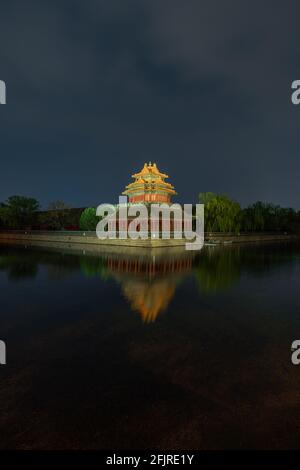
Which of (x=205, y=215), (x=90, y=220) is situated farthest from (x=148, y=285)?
(x=90, y=220)

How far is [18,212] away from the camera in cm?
4150

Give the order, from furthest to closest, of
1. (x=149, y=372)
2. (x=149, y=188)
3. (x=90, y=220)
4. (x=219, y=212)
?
(x=90, y=220)
(x=149, y=188)
(x=219, y=212)
(x=149, y=372)

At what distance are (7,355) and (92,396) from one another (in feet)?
6.74

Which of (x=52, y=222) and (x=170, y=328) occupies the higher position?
(x=52, y=222)

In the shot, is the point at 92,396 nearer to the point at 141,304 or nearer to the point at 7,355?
the point at 7,355

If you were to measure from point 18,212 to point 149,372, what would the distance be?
44.4 m

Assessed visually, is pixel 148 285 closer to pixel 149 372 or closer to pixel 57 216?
pixel 149 372

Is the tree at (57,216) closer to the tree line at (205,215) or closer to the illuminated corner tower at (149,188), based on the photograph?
the tree line at (205,215)

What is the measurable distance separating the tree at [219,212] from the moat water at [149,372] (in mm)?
27282

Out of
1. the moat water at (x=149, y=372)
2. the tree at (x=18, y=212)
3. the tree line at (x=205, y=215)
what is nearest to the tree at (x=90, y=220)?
the tree line at (x=205, y=215)

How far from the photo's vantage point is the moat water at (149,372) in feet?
8.50

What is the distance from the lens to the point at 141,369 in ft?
12.4

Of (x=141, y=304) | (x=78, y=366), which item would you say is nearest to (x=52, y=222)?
(x=141, y=304)

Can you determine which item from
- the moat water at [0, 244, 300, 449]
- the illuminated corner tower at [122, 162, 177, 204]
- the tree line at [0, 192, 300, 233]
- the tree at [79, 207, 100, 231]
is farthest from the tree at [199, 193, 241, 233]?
the moat water at [0, 244, 300, 449]
